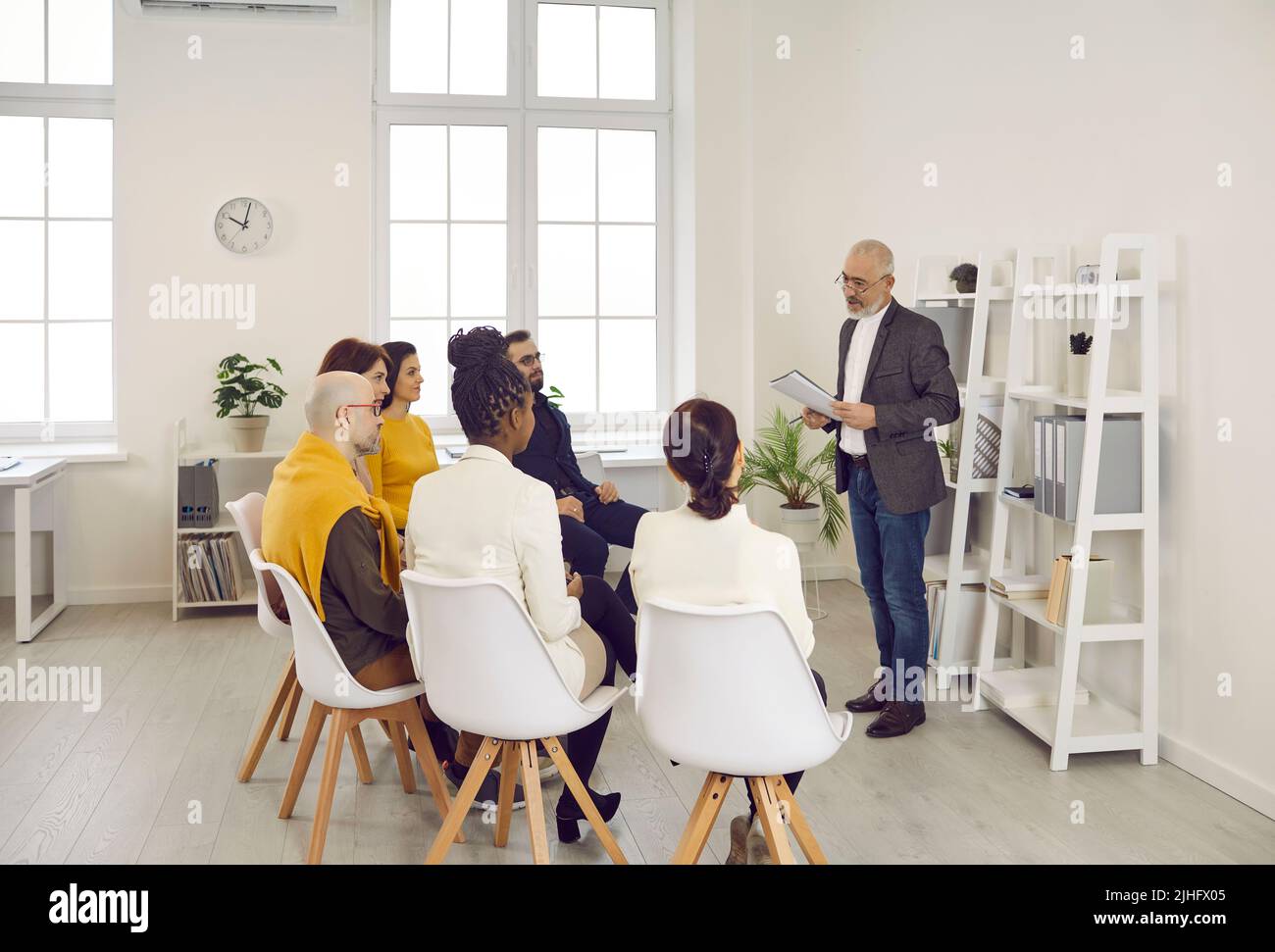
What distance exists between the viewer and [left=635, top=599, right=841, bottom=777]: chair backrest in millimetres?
2217

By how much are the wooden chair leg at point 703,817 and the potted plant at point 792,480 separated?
10.9ft

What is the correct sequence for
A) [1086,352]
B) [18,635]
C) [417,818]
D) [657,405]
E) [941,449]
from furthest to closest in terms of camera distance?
[657,405] → [18,635] → [941,449] → [1086,352] → [417,818]

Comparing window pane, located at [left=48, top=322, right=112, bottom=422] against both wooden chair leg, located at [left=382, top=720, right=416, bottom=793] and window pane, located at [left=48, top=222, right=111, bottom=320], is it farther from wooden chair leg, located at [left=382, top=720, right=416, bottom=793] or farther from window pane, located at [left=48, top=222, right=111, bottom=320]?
wooden chair leg, located at [left=382, top=720, right=416, bottom=793]

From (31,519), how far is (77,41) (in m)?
2.51

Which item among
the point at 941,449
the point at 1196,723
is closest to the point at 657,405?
the point at 941,449

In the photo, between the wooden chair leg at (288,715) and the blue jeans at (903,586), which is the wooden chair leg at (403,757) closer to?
the wooden chair leg at (288,715)

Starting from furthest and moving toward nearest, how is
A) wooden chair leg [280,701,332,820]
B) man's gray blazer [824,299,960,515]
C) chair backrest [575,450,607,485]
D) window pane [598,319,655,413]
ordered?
window pane [598,319,655,413] → chair backrest [575,450,607,485] → man's gray blazer [824,299,960,515] → wooden chair leg [280,701,332,820]

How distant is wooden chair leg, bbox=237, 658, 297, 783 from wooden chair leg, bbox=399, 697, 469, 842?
25.0 inches

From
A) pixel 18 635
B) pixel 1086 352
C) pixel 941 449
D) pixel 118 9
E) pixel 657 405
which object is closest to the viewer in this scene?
pixel 1086 352

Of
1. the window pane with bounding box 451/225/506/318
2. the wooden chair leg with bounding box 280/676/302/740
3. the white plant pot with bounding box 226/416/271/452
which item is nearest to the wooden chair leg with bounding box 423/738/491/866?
the wooden chair leg with bounding box 280/676/302/740

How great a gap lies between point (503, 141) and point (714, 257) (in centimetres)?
138

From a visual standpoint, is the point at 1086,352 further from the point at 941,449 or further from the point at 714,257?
the point at 714,257

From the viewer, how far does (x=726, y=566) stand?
2.41 meters

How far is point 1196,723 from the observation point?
3.53 meters
